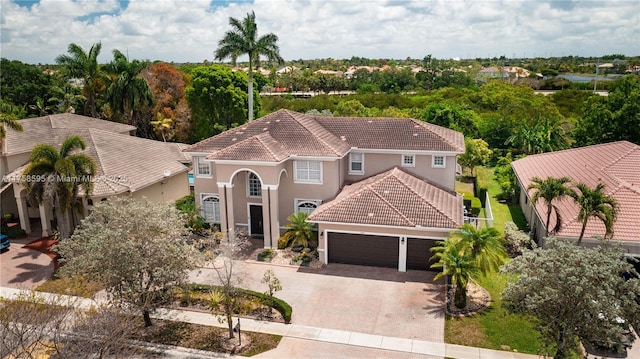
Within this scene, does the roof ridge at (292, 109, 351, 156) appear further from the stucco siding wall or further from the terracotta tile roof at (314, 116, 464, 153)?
the stucco siding wall

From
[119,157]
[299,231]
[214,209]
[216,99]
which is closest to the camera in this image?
[299,231]

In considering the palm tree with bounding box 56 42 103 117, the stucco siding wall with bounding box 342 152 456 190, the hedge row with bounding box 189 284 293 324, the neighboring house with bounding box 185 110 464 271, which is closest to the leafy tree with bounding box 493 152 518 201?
the neighboring house with bounding box 185 110 464 271

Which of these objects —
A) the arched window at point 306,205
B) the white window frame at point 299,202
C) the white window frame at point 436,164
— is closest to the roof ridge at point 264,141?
the white window frame at point 299,202

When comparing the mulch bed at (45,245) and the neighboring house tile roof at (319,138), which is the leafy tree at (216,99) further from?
the mulch bed at (45,245)

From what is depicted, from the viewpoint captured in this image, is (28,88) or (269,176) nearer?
(269,176)

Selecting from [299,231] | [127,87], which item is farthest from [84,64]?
[299,231]

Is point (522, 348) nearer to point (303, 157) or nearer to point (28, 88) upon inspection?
point (303, 157)

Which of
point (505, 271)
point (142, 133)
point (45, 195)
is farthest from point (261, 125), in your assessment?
point (142, 133)

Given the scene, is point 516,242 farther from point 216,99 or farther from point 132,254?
point 216,99
